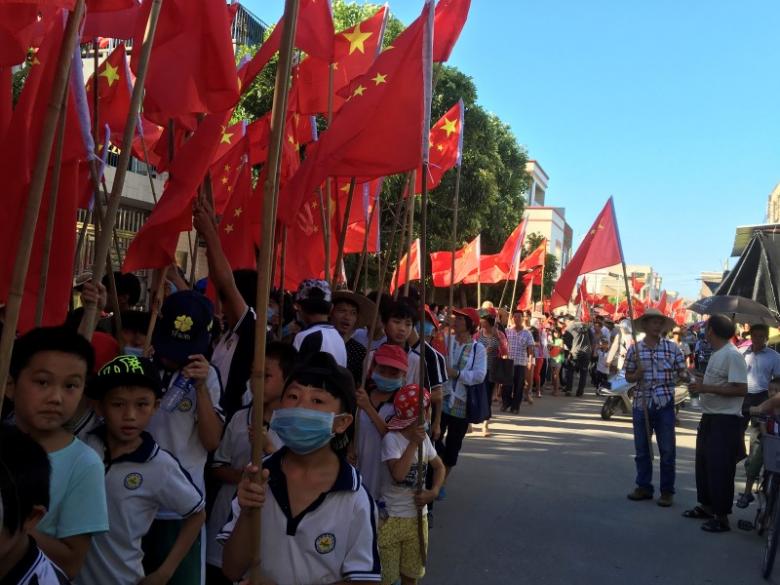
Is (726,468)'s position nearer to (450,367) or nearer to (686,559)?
(686,559)

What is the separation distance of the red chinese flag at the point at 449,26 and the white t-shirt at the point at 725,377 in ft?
11.7

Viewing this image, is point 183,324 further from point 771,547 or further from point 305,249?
point 771,547

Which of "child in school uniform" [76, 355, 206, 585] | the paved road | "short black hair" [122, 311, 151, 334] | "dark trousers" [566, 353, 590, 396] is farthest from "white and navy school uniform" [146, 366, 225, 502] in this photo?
"dark trousers" [566, 353, 590, 396]

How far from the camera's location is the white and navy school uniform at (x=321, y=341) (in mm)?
4199

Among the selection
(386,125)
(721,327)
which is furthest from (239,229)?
(721,327)

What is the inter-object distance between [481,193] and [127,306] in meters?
19.9

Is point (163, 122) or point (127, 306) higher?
point (163, 122)

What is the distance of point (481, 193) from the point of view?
80.5ft

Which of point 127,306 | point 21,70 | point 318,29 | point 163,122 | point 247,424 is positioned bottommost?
point 247,424

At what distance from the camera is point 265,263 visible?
2.47 metres

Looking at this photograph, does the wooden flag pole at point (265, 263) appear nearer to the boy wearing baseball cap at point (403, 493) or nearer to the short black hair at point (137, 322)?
the boy wearing baseball cap at point (403, 493)

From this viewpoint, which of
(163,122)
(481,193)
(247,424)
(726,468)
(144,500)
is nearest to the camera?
(144,500)

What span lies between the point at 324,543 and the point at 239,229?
13.3ft

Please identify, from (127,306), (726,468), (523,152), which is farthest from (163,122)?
(523,152)
